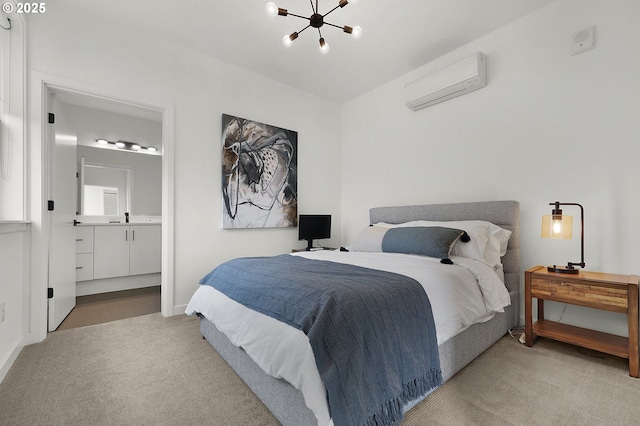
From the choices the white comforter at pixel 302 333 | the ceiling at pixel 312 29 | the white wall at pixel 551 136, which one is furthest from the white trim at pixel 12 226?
the white wall at pixel 551 136

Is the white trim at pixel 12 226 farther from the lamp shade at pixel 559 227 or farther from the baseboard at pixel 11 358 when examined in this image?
the lamp shade at pixel 559 227

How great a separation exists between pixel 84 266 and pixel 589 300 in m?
5.23

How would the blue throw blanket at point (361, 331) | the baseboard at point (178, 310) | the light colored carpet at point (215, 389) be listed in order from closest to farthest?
1. the blue throw blanket at point (361, 331)
2. the light colored carpet at point (215, 389)
3. the baseboard at point (178, 310)

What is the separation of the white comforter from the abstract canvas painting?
138 centimetres

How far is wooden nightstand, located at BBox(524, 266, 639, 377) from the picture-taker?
1816 millimetres

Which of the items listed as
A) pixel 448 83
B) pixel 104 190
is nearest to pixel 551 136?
pixel 448 83

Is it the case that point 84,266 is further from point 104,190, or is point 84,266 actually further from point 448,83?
point 448,83

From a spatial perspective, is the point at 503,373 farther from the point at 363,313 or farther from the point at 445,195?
the point at 445,195

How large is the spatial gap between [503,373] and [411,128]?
108 inches

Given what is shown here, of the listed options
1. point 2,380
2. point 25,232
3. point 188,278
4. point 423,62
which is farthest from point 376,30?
point 2,380

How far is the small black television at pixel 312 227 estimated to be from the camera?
12.5 ft

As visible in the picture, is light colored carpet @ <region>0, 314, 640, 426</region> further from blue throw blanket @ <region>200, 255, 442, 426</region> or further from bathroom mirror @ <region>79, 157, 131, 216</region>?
bathroom mirror @ <region>79, 157, 131, 216</region>

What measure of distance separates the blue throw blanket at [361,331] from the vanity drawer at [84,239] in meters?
3.19

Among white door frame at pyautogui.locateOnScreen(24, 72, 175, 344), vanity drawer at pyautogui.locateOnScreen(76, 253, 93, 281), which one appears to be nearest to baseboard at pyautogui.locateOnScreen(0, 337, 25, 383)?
white door frame at pyautogui.locateOnScreen(24, 72, 175, 344)
